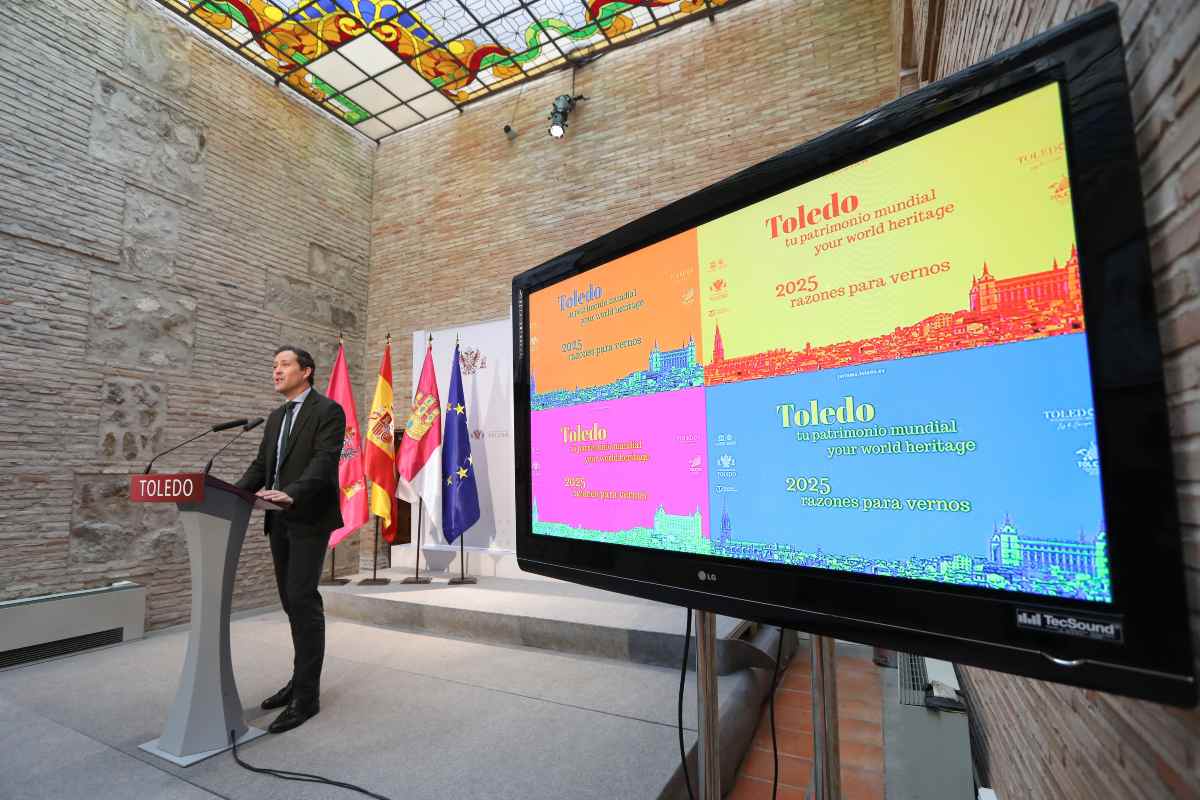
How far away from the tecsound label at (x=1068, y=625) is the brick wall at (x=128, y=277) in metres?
5.05

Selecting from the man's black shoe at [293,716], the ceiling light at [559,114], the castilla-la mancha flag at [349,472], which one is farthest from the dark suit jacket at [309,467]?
the ceiling light at [559,114]

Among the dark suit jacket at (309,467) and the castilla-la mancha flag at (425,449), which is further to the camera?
the castilla-la mancha flag at (425,449)

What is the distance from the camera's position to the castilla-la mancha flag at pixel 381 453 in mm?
4656

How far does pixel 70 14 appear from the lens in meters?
3.93

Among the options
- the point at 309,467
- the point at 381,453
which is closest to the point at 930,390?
the point at 309,467

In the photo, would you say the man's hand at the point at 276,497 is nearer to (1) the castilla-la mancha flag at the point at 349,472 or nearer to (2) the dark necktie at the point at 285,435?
(2) the dark necktie at the point at 285,435

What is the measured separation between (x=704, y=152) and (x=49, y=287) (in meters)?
4.89

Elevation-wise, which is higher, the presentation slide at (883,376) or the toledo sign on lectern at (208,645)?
the presentation slide at (883,376)

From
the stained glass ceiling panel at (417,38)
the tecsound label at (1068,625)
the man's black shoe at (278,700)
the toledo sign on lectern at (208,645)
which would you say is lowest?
the man's black shoe at (278,700)

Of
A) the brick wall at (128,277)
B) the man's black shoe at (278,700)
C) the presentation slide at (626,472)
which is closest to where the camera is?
the presentation slide at (626,472)

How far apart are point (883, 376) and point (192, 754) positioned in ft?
8.73

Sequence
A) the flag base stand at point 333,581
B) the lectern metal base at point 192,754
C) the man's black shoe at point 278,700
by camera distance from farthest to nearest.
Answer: the flag base stand at point 333,581 < the man's black shoe at point 278,700 < the lectern metal base at point 192,754

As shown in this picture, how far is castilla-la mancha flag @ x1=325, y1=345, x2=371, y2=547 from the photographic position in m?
4.48

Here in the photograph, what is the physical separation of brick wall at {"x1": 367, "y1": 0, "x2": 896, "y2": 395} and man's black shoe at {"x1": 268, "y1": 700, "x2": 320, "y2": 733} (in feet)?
12.1
